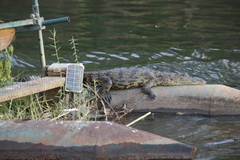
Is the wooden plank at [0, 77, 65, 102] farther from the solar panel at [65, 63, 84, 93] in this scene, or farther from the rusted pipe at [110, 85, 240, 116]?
the rusted pipe at [110, 85, 240, 116]

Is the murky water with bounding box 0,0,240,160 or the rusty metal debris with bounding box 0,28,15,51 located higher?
the rusty metal debris with bounding box 0,28,15,51

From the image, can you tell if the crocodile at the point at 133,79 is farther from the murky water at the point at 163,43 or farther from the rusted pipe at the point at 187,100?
the murky water at the point at 163,43

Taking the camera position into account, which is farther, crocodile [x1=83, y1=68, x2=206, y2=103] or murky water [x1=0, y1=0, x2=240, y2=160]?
crocodile [x1=83, y1=68, x2=206, y2=103]

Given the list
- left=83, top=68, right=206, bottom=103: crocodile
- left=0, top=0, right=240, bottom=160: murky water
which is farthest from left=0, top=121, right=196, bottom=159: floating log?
left=83, top=68, right=206, bottom=103: crocodile

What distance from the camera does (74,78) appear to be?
6227mm

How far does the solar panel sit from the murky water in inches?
41.5

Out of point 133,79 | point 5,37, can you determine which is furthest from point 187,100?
point 5,37

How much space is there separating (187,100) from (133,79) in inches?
40.2

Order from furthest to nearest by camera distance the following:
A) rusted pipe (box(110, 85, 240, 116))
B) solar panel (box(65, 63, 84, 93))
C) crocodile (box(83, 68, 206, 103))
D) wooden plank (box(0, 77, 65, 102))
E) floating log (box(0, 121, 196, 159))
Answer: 1. crocodile (box(83, 68, 206, 103))
2. rusted pipe (box(110, 85, 240, 116))
3. solar panel (box(65, 63, 84, 93))
4. wooden plank (box(0, 77, 65, 102))
5. floating log (box(0, 121, 196, 159))

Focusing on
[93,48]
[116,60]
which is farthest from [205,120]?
[93,48]

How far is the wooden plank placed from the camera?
5494 mm

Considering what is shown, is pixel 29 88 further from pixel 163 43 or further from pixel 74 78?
pixel 163 43

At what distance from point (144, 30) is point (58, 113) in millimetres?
8641

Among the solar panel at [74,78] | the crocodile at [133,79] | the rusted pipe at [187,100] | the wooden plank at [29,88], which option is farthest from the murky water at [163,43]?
the wooden plank at [29,88]
